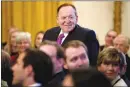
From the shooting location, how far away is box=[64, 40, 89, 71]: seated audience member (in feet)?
8.13

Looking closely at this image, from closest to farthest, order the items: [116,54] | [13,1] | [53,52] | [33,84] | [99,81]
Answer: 1. [99,81]
2. [33,84]
3. [53,52]
4. [116,54]
5. [13,1]

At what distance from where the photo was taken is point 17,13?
595 centimetres

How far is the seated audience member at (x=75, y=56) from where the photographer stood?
2477 millimetres

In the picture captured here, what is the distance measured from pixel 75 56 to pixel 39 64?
59 centimetres

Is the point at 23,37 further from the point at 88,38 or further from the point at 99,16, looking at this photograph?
the point at 99,16

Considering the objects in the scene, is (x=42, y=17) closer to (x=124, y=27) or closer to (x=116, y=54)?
(x=124, y=27)

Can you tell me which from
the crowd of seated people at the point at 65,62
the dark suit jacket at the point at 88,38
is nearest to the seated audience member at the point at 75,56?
the crowd of seated people at the point at 65,62

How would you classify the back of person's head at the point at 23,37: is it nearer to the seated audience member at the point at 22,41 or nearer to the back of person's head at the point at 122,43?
the seated audience member at the point at 22,41

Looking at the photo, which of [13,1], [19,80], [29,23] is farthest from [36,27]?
[19,80]

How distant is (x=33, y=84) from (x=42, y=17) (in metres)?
4.10

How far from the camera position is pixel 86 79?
5.25ft

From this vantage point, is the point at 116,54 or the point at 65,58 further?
the point at 116,54

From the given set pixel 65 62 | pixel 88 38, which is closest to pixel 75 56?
pixel 65 62

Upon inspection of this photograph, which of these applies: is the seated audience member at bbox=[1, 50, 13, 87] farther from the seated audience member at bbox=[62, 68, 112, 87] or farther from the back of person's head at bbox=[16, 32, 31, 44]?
the back of person's head at bbox=[16, 32, 31, 44]
